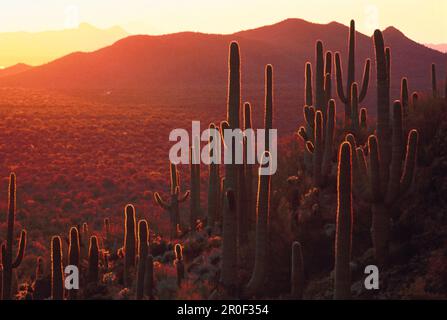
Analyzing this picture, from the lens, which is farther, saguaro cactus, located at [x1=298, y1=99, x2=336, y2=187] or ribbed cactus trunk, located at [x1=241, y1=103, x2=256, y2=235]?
saguaro cactus, located at [x1=298, y1=99, x2=336, y2=187]

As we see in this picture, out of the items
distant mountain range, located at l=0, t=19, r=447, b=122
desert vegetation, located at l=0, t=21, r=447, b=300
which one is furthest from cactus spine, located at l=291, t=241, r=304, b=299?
distant mountain range, located at l=0, t=19, r=447, b=122

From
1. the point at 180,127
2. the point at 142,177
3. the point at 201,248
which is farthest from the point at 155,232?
the point at 180,127

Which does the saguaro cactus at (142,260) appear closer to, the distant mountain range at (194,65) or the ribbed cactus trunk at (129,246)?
the ribbed cactus trunk at (129,246)

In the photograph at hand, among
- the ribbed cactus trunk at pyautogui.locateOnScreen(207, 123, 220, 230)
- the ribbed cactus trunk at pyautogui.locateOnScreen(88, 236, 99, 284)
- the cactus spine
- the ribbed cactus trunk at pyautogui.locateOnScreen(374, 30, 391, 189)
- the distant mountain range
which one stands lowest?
the ribbed cactus trunk at pyautogui.locateOnScreen(88, 236, 99, 284)

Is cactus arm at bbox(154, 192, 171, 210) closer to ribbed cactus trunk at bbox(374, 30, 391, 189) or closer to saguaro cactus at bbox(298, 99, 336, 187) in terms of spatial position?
saguaro cactus at bbox(298, 99, 336, 187)

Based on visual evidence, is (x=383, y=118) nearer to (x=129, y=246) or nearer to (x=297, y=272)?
(x=297, y=272)

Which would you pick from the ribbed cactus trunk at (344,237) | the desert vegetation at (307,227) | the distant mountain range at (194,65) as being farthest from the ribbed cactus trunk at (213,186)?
the distant mountain range at (194,65)

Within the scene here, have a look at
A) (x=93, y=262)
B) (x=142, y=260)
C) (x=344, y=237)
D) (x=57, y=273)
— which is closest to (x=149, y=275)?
(x=142, y=260)

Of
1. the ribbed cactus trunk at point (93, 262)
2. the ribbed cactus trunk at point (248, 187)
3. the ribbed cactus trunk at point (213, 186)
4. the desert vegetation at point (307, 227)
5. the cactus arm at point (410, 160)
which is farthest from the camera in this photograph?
the ribbed cactus trunk at point (213, 186)
